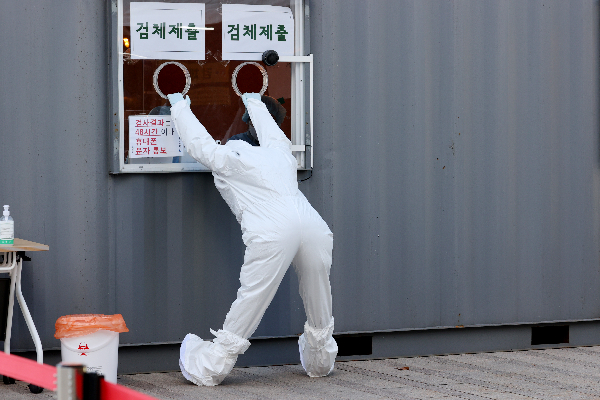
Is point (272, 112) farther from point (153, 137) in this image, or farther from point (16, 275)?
point (16, 275)

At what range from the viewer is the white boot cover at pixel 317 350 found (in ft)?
16.3

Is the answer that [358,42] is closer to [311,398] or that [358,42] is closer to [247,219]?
[247,219]

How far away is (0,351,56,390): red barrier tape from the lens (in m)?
2.41

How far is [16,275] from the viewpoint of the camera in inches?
186

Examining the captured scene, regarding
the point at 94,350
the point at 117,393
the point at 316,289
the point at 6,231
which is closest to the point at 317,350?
the point at 316,289

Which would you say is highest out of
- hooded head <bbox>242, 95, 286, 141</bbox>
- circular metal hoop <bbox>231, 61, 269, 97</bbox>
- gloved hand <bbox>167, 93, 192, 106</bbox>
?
circular metal hoop <bbox>231, 61, 269, 97</bbox>

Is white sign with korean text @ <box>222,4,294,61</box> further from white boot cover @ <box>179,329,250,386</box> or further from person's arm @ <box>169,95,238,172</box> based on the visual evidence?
white boot cover @ <box>179,329,250,386</box>

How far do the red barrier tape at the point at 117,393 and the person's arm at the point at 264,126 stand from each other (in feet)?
9.53

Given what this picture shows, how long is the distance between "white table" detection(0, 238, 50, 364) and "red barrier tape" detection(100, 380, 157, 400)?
2372 mm

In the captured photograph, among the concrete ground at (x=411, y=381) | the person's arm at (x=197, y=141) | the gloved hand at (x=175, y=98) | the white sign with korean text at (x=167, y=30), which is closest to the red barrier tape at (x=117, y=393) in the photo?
the concrete ground at (x=411, y=381)

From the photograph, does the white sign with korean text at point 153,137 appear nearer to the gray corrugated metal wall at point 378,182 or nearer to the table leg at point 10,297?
the gray corrugated metal wall at point 378,182

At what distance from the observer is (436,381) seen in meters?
5.07

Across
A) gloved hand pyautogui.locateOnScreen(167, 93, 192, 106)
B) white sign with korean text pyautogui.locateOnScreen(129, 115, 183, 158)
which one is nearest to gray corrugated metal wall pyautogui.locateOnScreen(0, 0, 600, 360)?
white sign with korean text pyautogui.locateOnScreen(129, 115, 183, 158)

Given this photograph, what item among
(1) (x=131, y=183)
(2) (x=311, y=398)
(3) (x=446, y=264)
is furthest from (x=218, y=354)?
(3) (x=446, y=264)
